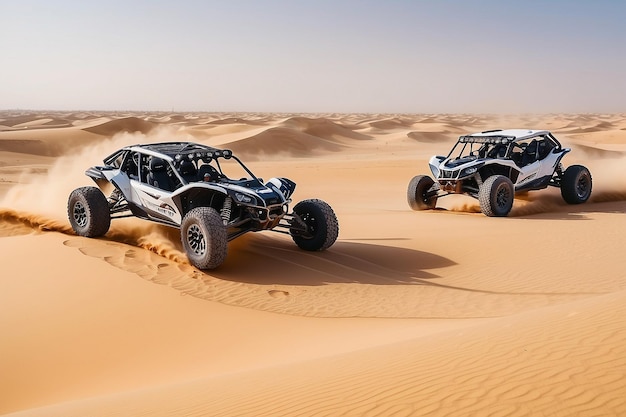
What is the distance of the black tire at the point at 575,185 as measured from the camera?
52.8 feet

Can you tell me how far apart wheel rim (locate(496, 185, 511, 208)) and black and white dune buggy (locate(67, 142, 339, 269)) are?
5.73 meters

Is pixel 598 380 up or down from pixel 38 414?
up

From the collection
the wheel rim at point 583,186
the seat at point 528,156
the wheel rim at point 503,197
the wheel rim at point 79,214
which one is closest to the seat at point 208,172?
the wheel rim at point 79,214

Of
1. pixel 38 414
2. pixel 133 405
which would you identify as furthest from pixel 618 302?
pixel 38 414

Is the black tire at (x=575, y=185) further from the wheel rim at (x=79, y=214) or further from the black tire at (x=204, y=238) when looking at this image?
the wheel rim at (x=79, y=214)

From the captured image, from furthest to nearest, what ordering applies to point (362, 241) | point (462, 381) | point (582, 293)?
point (362, 241), point (582, 293), point (462, 381)

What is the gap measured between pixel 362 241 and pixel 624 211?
25.7 feet

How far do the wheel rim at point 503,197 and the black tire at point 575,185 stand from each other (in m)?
2.86

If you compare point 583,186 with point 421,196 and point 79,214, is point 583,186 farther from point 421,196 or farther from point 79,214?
point 79,214

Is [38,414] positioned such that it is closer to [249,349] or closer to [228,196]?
[249,349]

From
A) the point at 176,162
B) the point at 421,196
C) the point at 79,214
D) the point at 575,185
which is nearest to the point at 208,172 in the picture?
the point at 176,162

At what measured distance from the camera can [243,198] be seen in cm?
894

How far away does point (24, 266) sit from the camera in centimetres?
895

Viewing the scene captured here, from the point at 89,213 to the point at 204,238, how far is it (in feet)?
9.34
